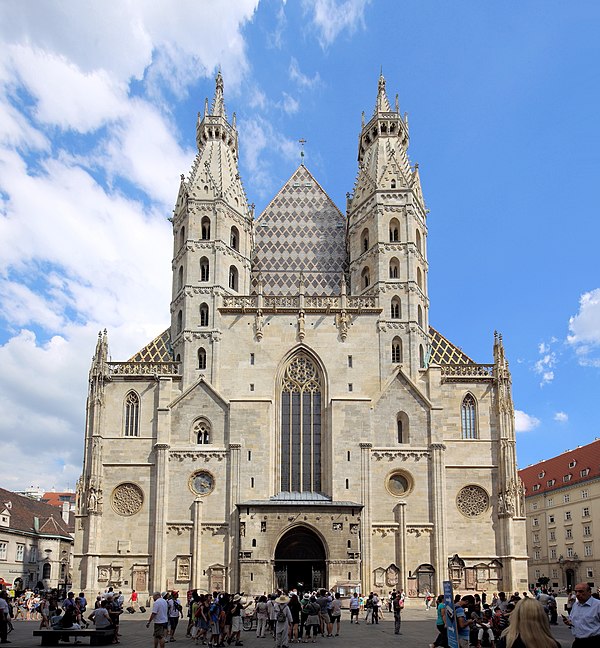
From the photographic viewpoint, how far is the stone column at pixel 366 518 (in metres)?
40.7

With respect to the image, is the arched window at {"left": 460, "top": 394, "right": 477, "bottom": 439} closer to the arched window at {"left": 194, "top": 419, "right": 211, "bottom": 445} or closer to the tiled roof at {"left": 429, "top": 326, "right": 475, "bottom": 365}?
the tiled roof at {"left": 429, "top": 326, "right": 475, "bottom": 365}

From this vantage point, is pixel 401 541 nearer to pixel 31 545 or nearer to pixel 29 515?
pixel 31 545

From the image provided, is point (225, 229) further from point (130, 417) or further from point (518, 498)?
point (518, 498)

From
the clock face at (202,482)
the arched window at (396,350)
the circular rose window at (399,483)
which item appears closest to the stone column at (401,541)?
the circular rose window at (399,483)

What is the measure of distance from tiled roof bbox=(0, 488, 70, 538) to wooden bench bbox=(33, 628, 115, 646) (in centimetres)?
3729

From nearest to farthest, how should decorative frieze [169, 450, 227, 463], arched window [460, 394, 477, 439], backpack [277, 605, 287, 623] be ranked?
backpack [277, 605, 287, 623], decorative frieze [169, 450, 227, 463], arched window [460, 394, 477, 439]

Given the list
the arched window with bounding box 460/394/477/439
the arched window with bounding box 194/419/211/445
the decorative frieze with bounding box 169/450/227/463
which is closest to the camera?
the decorative frieze with bounding box 169/450/227/463

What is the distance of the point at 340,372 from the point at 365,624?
1630 cm

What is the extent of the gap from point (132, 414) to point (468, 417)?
18553 mm

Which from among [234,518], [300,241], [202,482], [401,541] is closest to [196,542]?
[234,518]

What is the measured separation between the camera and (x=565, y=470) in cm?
6475

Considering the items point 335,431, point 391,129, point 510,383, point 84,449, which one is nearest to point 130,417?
point 84,449

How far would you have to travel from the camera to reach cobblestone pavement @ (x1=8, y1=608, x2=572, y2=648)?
837 inches

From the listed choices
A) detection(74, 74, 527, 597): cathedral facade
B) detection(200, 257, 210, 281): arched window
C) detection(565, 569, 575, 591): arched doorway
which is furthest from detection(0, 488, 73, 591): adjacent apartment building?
detection(565, 569, 575, 591): arched doorway
